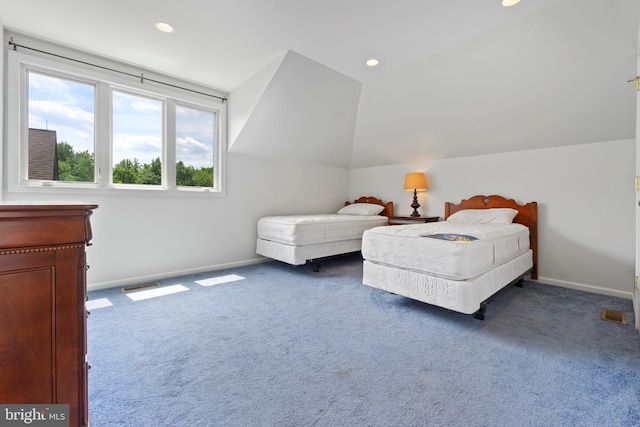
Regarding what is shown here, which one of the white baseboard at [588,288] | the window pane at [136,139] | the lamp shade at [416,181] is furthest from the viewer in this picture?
the lamp shade at [416,181]

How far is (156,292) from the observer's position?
9.45 feet

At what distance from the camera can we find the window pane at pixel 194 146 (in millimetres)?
3600

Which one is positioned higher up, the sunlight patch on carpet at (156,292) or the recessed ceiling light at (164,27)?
the recessed ceiling light at (164,27)

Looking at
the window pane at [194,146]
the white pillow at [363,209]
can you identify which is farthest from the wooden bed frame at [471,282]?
the window pane at [194,146]

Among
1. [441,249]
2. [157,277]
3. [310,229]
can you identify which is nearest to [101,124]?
[157,277]

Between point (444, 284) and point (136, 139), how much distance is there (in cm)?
354

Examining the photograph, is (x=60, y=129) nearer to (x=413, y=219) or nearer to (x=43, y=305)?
(x=43, y=305)

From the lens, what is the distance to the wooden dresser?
0.77 metres

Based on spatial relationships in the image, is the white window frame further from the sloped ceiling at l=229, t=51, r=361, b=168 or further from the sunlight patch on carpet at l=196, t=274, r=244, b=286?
the sunlight patch on carpet at l=196, t=274, r=244, b=286

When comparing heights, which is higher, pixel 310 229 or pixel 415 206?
pixel 415 206

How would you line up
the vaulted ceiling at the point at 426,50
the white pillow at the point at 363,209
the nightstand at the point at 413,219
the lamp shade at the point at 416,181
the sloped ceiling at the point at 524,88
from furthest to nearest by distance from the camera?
the white pillow at the point at 363,209 < the lamp shade at the point at 416,181 < the nightstand at the point at 413,219 < the sloped ceiling at the point at 524,88 < the vaulted ceiling at the point at 426,50
